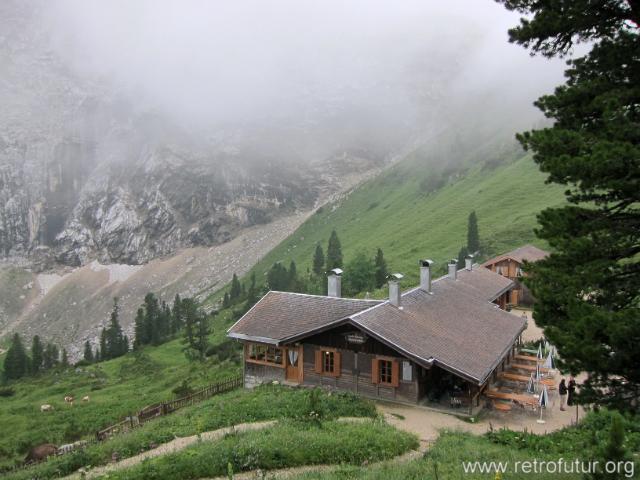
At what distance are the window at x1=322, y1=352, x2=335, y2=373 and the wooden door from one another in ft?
5.73

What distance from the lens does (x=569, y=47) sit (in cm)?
1122

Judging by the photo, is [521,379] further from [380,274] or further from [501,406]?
[380,274]

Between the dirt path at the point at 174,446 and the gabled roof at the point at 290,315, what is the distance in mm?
8113

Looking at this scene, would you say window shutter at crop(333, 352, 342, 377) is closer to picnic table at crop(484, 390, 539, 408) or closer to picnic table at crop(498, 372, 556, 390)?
picnic table at crop(484, 390, 539, 408)

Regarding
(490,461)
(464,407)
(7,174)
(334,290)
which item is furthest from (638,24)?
(7,174)

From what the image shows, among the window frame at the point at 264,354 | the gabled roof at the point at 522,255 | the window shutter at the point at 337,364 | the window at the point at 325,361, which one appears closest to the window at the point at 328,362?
the window at the point at 325,361

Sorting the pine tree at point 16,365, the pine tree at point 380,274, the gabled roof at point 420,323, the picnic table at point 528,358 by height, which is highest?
the pine tree at point 380,274

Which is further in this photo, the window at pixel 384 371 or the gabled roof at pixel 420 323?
the window at pixel 384 371

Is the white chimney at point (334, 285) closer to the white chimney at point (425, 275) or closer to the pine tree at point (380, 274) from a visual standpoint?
the white chimney at point (425, 275)

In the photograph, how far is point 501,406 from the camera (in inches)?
1009

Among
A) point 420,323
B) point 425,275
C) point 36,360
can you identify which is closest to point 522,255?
point 425,275

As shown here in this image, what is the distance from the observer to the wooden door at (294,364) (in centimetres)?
2983

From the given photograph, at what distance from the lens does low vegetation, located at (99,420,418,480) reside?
15.7 m

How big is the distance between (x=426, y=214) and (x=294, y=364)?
87053 millimetres
